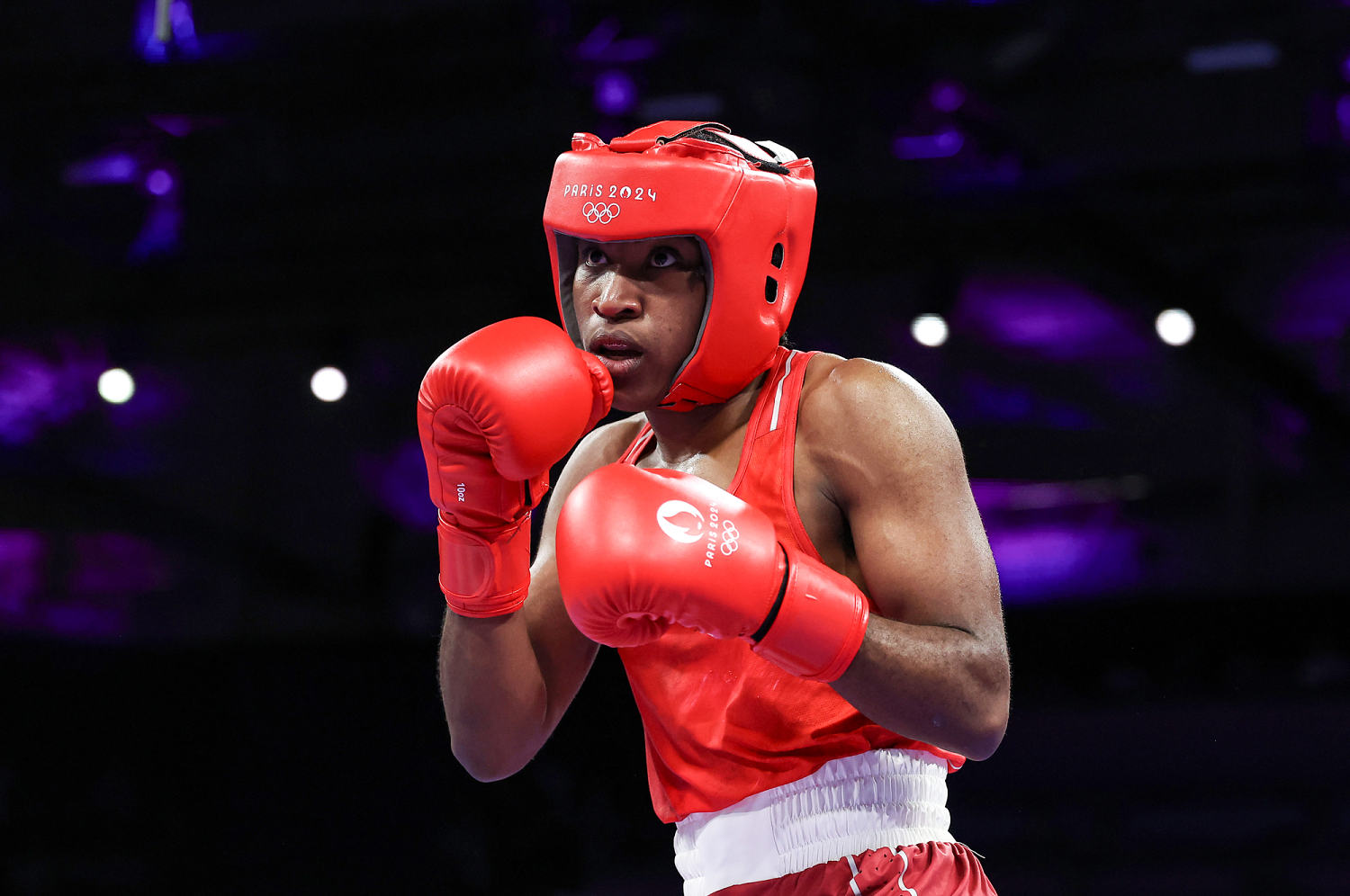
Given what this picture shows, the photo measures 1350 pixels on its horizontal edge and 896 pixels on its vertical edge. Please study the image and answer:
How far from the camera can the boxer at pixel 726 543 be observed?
166cm

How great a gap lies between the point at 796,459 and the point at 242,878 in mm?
3715

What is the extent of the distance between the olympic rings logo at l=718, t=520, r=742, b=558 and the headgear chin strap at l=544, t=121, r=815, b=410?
0.38 m

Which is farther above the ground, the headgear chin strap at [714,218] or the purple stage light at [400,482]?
the headgear chin strap at [714,218]

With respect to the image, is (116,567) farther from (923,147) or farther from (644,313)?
(644,313)

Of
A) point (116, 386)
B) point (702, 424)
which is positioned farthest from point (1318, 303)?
point (116, 386)

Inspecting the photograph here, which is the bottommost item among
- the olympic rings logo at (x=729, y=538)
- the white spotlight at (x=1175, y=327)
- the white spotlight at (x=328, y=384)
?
the white spotlight at (x=328, y=384)

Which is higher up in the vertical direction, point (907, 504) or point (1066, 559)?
point (907, 504)

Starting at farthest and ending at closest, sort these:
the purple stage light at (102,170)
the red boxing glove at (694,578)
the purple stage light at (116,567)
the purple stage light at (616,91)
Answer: the purple stage light at (116,567) → the purple stage light at (102,170) → the purple stage light at (616,91) → the red boxing glove at (694,578)

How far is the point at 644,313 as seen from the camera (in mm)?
1979

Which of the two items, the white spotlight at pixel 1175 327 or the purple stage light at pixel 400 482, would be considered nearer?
the white spotlight at pixel 1175 327

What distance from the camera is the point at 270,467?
5039mm

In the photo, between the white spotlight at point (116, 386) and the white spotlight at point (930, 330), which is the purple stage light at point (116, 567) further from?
the white spotlight at point (930, 330)

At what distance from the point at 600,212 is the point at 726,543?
596 millimetres

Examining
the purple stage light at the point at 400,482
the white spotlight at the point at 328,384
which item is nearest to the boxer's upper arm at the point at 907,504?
the purple stage light at the point at 400,482
